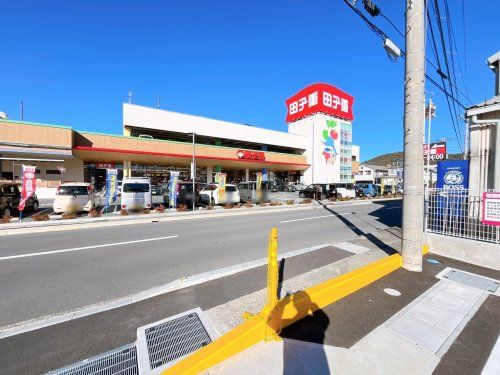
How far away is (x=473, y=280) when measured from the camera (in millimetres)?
4520

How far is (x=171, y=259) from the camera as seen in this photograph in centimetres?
570

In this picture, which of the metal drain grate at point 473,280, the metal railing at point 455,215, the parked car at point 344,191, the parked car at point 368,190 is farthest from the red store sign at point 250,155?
the metal drain grate at point 473,280

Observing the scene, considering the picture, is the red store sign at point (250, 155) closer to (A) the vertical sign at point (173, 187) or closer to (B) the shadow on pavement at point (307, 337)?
(A) the vertical sign at point (173, 187)

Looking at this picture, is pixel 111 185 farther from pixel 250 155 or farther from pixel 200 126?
pixel 200 126

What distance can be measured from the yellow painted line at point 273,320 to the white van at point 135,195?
11.4m

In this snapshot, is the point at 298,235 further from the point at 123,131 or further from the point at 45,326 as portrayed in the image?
the point at 123,131

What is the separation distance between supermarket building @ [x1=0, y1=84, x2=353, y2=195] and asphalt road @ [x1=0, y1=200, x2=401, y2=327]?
36.7 feet

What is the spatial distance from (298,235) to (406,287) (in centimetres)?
443

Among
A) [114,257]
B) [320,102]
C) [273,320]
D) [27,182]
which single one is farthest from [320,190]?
[320,102]

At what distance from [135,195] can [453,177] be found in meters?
13.9

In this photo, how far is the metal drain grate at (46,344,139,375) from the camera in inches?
92.7

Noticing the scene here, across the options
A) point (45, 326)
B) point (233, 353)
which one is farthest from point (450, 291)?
point (45, 326)

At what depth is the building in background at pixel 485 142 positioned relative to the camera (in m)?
7.24

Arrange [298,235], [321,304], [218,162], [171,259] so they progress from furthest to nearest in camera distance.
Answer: [218,162], [298,235], [171,259], [321,304]
